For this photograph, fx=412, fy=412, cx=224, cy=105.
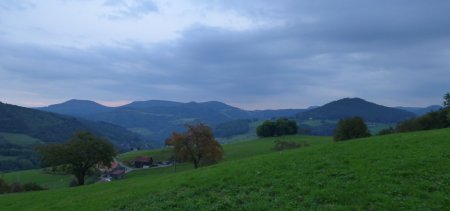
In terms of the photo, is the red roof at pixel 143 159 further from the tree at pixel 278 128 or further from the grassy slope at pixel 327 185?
the grassy slope at pixel 327 185

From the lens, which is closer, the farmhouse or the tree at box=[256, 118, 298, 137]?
the farmhouse

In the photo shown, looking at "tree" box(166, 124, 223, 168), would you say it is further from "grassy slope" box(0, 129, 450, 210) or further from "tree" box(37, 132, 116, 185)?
"grassy slope" box(0, 129, 450, 210)

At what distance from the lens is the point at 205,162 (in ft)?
242

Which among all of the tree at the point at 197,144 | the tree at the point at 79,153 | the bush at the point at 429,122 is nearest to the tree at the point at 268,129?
the bush at the point at 429,122

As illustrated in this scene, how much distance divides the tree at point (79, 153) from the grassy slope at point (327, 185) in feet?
133

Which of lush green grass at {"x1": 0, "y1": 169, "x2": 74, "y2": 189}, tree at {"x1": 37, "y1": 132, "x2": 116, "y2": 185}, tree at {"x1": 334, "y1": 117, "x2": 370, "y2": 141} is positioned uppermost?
tree at {"x1": 334, "y1": 117, "x2": 370, "y2": 141}

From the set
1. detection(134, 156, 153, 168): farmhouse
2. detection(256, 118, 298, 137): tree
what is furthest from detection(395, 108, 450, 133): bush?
detection(134, 156, 153, 168): farmhouse

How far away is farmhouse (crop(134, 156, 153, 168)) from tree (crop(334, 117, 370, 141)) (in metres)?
81.0

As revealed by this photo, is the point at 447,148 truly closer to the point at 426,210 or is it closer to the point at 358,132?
the point at 426,210

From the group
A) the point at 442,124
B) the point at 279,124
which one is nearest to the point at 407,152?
the point at 442,124

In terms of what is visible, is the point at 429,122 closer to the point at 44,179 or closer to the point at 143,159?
the point at 143,159

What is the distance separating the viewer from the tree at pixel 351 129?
79.3 metres

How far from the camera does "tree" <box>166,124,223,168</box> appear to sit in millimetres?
72312

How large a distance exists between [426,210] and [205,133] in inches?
2334
